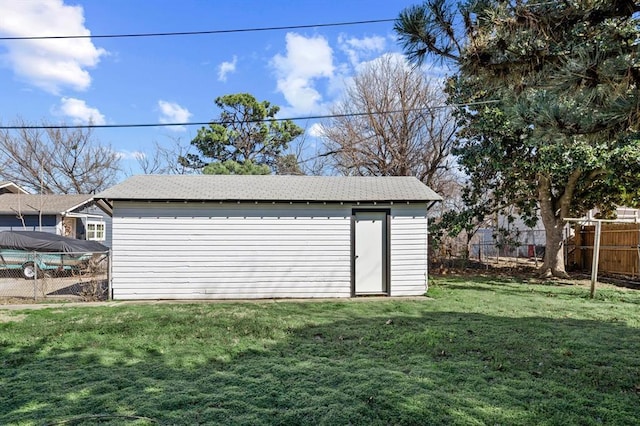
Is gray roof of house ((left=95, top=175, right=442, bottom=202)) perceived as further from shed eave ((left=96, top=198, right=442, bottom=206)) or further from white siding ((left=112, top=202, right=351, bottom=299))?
white siding ((left=112, top=202, right=351, bottom=299))

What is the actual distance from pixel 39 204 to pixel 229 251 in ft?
42.8

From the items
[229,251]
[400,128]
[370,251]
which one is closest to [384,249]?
[370,251]

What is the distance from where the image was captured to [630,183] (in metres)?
9.63

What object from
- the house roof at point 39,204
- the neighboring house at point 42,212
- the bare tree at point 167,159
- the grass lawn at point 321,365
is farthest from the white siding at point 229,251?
the bare tree at point 167,159

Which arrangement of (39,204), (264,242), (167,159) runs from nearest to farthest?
1. (264,242)
2. (39,204)
3. (167,159)

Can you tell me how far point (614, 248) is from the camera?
1234cm

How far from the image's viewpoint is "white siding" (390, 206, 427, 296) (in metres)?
8.66

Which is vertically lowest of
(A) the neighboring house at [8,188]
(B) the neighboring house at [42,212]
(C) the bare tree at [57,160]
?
(B) the neighboring house at [42,212]

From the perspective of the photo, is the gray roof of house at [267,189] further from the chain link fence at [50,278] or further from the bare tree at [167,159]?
the bare tree at [167,159]

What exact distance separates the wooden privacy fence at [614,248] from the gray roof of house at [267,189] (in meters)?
7.40

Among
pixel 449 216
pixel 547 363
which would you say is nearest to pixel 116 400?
pixel 547 363

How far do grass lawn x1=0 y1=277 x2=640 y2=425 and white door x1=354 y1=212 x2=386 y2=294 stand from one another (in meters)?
1.56

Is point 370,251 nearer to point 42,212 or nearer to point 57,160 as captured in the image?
point 42,212

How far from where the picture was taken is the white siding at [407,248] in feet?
28.4
